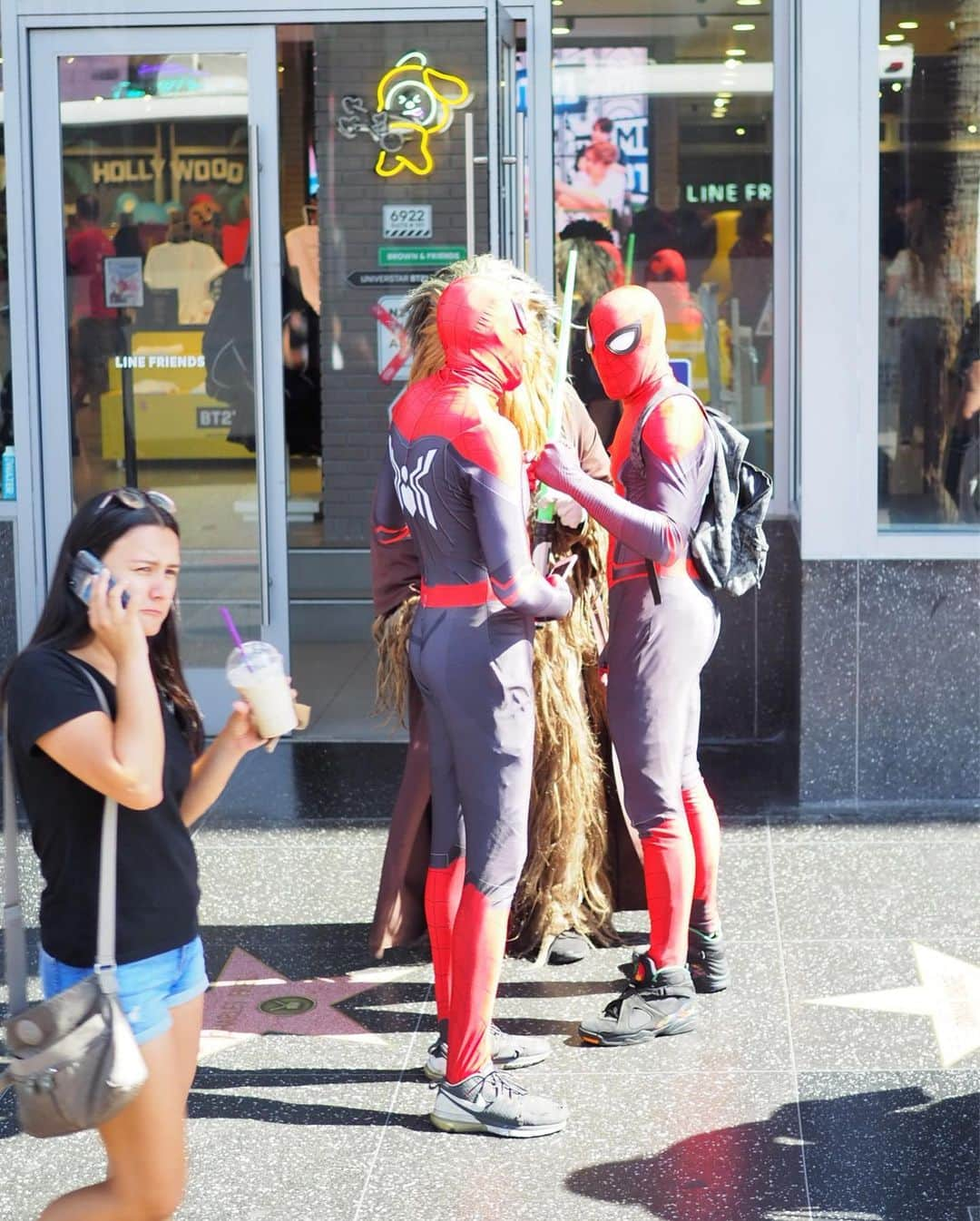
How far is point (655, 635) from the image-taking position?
4609 millimetres

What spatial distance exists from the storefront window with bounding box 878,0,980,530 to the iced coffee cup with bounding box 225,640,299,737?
158 inches

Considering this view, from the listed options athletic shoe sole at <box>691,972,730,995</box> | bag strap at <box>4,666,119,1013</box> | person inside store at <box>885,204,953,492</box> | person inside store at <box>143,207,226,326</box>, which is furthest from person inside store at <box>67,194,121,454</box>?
bag strap at <box>4,666,119,1013</box>

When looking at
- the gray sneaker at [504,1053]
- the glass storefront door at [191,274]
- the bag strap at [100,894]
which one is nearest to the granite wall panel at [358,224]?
the glass storefront door at [191,274]

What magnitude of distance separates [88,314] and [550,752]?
3.78 m

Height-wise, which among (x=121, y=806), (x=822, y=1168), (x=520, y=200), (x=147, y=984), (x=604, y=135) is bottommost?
(x=822, y=1168)

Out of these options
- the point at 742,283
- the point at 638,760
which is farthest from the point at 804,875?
the point at 742,283

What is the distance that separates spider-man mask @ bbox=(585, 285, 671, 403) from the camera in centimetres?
455

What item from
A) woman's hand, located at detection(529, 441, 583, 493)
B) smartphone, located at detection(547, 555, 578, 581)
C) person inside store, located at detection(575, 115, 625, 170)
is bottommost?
smartphone, located at detection(547, 555, 578, 581)

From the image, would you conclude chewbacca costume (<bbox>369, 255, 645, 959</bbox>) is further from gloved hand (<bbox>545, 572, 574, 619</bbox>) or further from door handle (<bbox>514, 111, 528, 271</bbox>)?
door handle (<bbox>514, 111, 528, 271</bbox>)

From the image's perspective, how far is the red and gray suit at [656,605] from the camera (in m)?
4.49

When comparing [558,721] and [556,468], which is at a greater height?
[556,468]

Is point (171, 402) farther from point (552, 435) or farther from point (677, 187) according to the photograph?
point (552, 435)

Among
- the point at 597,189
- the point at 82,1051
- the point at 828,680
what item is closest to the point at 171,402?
the point at 597,189

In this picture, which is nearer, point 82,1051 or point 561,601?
point 82,1051
